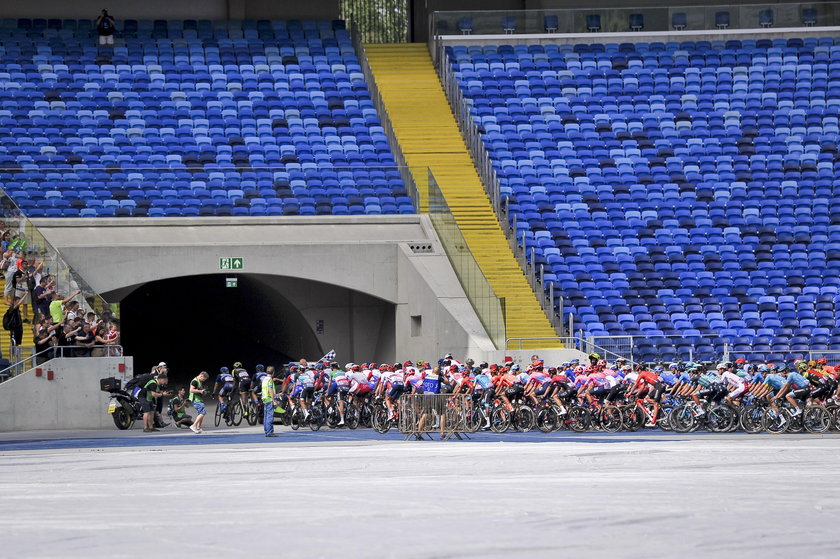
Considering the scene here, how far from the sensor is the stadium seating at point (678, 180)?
3353 cm

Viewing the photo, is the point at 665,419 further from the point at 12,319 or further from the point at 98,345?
the point at 12,319

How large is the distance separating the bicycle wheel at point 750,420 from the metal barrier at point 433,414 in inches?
204

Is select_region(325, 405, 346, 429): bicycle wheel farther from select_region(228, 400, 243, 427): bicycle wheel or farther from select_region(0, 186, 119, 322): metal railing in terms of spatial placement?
select_region(0, 186, 119, 322): metal railing

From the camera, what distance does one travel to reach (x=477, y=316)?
31828 millimetres

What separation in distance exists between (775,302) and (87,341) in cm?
1623

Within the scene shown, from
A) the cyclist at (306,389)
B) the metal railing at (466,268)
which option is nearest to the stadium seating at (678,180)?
the metal railing at (466,268)

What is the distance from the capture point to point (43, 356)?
29.3 meters

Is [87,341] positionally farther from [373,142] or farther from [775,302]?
[775,302]

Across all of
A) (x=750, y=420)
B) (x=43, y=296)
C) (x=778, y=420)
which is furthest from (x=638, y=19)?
(x=43, y=296)

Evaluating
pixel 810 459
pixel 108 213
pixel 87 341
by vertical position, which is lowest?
pixel 810 459

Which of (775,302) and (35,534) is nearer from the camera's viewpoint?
(35,534)

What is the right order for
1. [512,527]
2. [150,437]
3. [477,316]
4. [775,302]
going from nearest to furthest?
[512,527]
[150,437]
[477,316]
[775,302]

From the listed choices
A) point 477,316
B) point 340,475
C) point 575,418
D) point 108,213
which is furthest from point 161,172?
point 340,475

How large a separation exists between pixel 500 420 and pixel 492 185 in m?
11.1
